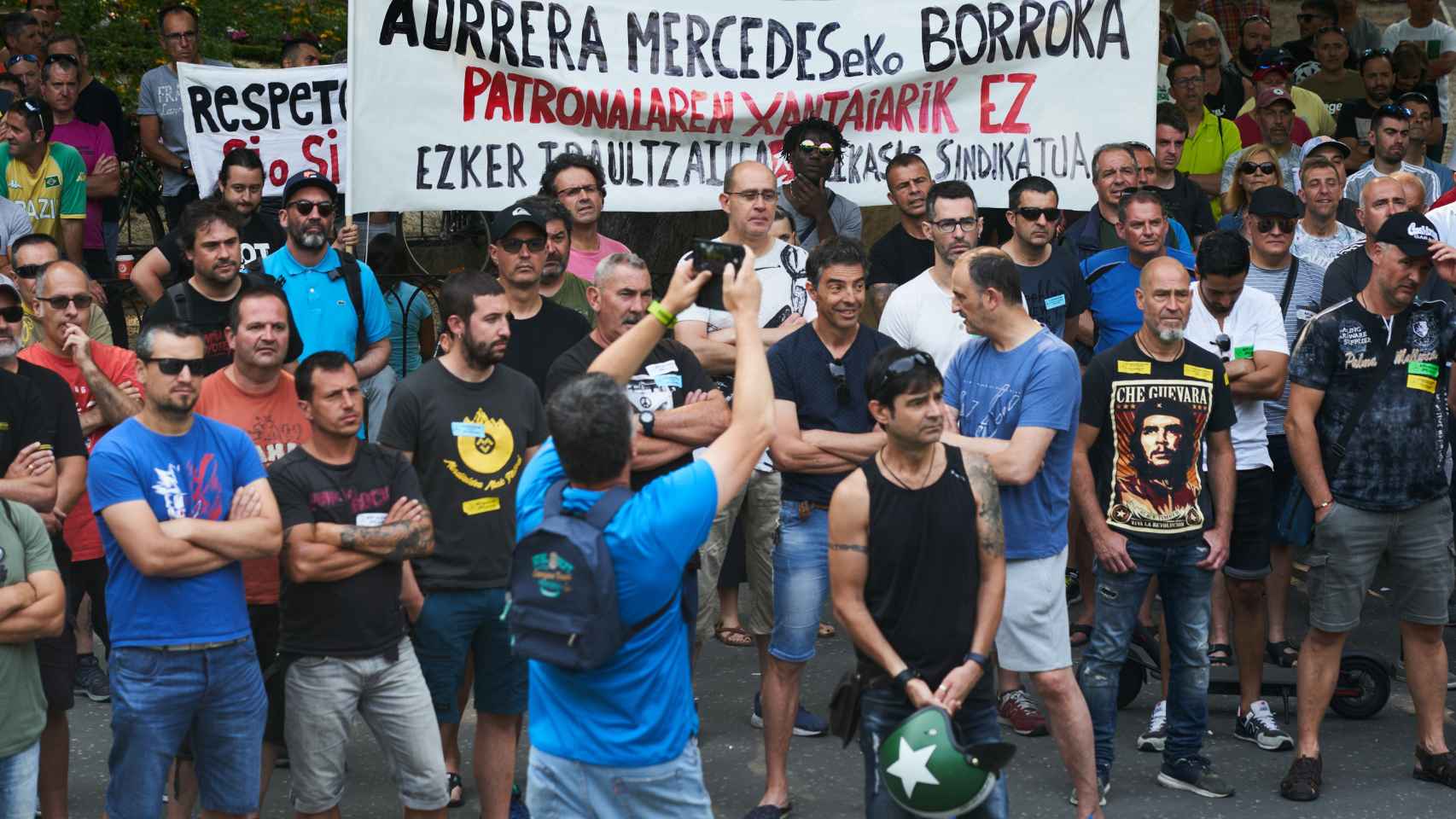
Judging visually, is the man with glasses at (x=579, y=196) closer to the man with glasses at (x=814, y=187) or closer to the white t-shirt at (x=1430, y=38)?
the man with glasses at (x=814, y=187)

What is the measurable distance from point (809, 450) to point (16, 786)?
2924mm

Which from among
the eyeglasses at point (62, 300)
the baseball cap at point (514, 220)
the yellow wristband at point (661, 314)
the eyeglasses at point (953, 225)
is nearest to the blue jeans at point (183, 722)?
the eyeglasses at point (62, 300)

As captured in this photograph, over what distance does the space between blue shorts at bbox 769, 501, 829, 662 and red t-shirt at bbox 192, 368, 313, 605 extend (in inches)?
71.4

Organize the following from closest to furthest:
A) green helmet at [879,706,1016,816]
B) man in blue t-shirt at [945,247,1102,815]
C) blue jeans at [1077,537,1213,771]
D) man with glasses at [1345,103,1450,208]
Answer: green helmet at [879,706,1016,816], man in blue t-shirt at [945,247,1102,815], blue jeans at [1077,537,1213,771], man with glasses at [1345,103,1450,208]

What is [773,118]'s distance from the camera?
871 cm

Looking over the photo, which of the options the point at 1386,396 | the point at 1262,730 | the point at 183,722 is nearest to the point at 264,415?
the point at 183,722

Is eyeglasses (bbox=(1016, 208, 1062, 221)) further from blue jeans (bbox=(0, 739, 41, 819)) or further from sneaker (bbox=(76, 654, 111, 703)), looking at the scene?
blue jeans (bbox=(0, 739, 41, 819))

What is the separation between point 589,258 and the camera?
26.2 feet

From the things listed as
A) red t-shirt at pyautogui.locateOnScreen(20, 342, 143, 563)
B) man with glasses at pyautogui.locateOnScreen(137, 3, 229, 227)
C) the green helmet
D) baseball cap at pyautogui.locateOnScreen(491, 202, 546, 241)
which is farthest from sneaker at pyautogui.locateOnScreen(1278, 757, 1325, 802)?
man with glasses at pyautogui.locateOnScreen(137, 3, 229, 227)

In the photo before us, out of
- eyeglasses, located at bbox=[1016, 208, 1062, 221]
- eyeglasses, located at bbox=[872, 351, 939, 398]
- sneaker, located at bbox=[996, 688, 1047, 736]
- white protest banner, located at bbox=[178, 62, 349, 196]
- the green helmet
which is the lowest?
sneaker, located at bbox=[996, 688, 1047, 736]

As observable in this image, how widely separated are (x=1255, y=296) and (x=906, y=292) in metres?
1.58

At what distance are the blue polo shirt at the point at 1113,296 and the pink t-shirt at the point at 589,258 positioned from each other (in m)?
2.28

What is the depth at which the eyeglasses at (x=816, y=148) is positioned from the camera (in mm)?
8367

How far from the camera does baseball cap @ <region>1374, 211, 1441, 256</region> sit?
6637mm
